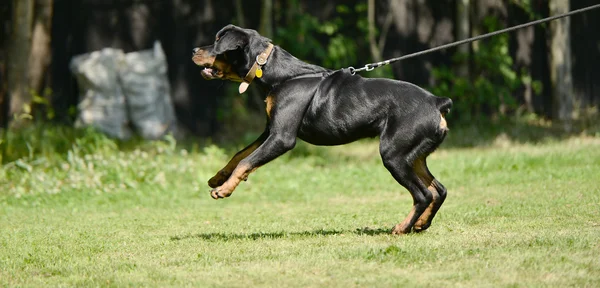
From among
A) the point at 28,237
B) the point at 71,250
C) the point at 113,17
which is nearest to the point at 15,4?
the point at 113,17

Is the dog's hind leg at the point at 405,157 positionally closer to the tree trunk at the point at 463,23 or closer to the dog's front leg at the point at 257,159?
the dog's front leg at the point at 257,159

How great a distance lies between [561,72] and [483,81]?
5.01 feet

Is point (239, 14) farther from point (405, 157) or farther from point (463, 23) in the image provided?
point (405, 157)

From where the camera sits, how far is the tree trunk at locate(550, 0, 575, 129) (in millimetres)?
15859

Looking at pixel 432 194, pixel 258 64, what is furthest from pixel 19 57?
pixel 432 194

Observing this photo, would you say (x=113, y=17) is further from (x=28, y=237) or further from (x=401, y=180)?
(x=401, y=180)

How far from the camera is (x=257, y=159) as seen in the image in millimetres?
6719

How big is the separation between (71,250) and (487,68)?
36.1 ft

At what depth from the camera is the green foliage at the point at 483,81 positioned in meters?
15.7

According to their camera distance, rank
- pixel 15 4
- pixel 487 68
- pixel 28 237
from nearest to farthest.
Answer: pixel 28 237 < pixel 15 4 < pixel 487 68

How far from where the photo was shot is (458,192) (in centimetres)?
1023

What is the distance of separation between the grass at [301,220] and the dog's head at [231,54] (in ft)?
4.49

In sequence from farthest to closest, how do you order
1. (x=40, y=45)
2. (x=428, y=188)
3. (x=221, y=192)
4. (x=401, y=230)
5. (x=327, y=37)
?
(x=327, y=37)
(x=40, y=45)
(x=428, y=188)
(x=401, y=230)
(x=221, y=192)

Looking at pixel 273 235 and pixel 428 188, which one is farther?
pixel 273 235
